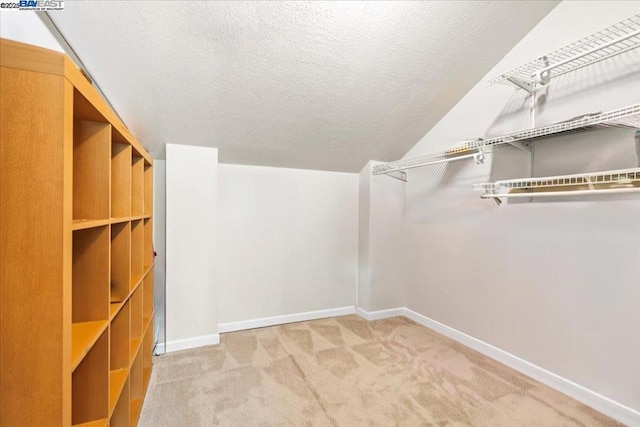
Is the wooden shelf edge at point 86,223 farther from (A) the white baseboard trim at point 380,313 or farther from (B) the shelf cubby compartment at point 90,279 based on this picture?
(A) the white baseboard trim at point 380,313

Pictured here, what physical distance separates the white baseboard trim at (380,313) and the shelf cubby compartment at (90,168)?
2.64m

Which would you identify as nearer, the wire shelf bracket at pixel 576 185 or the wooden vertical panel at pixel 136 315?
the wire shelf bracket at pixel 576 185

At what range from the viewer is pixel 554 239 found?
1.90 m

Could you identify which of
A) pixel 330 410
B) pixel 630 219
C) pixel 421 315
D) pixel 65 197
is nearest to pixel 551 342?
pixel 630 219

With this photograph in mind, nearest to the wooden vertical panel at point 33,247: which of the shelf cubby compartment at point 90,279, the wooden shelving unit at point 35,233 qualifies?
the wooden shelving unit at point 35,233

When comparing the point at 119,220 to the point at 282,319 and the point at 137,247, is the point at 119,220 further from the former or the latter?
the point at 282,319

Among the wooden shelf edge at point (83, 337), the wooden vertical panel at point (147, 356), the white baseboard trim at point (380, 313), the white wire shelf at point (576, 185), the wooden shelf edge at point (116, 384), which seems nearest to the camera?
the wooden shelf edge at point (83, 337)

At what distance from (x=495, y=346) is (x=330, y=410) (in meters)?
1.46

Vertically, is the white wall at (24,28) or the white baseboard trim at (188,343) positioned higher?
the white wall at (24,28)

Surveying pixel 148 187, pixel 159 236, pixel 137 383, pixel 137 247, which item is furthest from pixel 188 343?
pixel 148 187

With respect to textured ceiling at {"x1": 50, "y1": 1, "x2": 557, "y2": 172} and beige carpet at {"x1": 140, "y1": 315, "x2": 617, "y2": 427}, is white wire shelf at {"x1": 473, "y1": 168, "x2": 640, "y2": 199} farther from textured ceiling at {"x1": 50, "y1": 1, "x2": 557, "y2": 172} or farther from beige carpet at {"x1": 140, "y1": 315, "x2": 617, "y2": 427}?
beige carpet at {"x1": 140, "y1": 315, "x2": 617, "y2": 427}

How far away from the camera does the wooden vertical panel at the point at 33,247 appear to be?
683mm

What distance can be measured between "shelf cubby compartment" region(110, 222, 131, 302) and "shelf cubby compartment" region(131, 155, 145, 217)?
430 millimetres

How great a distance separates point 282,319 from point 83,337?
2203 millimetres
